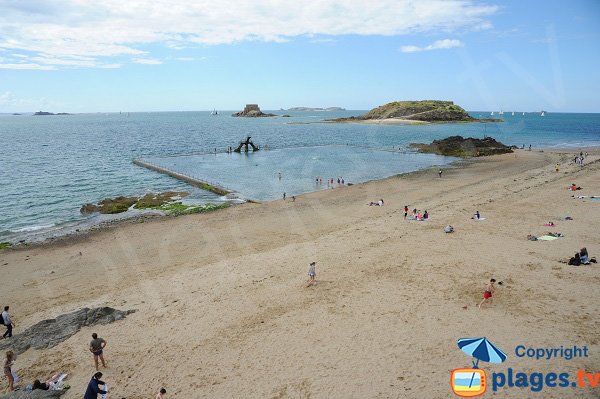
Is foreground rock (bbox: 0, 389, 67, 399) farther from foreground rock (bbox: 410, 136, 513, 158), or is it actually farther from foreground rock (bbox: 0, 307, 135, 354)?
foreground rock (bbox: 410, 136, 513, 158)

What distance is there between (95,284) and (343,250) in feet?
41.4

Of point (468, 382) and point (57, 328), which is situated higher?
point (468, 382)

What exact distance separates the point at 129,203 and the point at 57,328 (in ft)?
76.3

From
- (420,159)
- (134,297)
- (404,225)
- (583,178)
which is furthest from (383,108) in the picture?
(134,297)

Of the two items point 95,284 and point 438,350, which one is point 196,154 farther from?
point 438,350

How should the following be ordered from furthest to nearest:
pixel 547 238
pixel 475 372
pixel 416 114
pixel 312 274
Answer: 1. pixel 416 114
2. pixel 547 238
3. pixel 312 274
4. pixel 475 372

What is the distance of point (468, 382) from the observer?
9961mm

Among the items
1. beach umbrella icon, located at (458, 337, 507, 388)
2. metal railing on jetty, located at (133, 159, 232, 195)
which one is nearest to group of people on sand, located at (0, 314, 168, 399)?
beach umbrella icon, located at (458, 337, 507, 388)

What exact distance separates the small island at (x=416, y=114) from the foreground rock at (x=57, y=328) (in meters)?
159

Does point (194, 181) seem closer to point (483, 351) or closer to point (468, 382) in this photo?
point (483, 351)

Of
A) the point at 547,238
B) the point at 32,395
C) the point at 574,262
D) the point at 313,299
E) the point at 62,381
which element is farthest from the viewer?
the point at 547,238

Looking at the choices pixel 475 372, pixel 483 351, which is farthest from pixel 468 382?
pixel 483 351

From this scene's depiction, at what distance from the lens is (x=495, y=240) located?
20.5 m

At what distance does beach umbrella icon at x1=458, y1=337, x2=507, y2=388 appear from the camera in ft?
33.1
